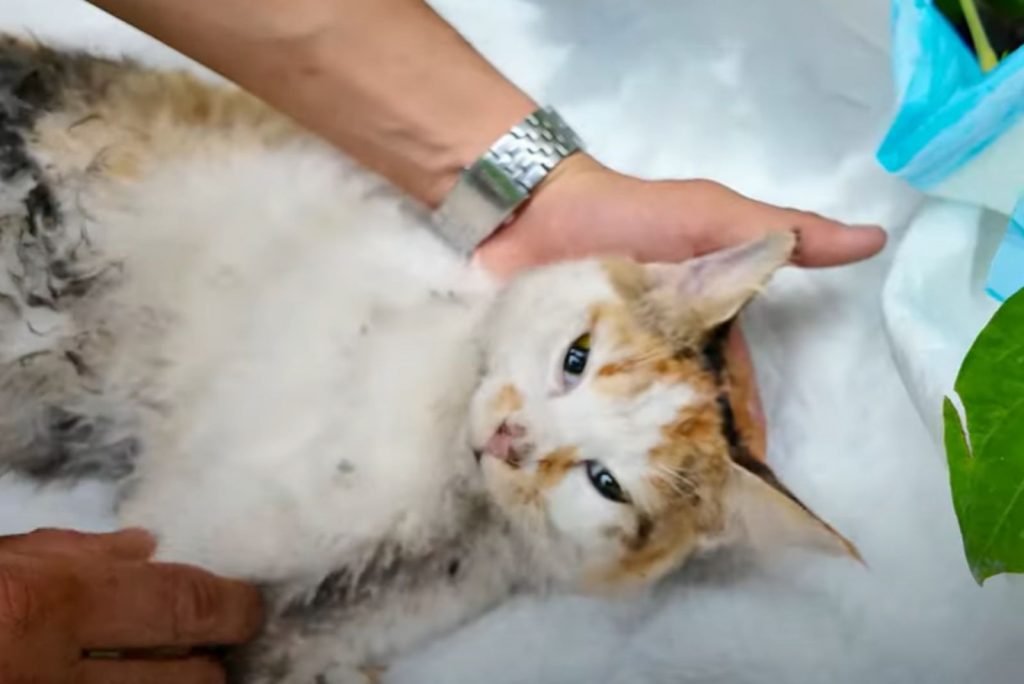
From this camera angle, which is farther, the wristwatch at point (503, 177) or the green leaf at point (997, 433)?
the wristwatch at point (503, 177)

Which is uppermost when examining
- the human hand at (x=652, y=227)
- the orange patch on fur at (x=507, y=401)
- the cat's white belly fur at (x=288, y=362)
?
the human hand at (x=652, y=227)

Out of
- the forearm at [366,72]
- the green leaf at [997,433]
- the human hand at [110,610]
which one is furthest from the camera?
the forearm at [366,72]

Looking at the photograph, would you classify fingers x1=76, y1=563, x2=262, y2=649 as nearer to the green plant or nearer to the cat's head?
the cat's head

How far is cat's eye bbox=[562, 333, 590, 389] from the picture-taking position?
1.86 ft

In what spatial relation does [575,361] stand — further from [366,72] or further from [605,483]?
[366,72]

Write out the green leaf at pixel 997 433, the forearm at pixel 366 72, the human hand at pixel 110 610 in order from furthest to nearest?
the forearm at pixel 366 72
the human hand at pixel 110 610
the green leaf at pixel 997 433

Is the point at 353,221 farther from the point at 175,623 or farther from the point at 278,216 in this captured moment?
the point at 175,623

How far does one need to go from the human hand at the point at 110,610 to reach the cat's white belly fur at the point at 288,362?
0.01 m

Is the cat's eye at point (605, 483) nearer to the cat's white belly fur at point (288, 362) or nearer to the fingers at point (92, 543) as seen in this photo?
the cat's white belly fur at point (288, 362)

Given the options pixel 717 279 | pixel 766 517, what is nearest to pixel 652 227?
pixel 717 279

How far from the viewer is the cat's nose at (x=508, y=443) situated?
22.1 inches

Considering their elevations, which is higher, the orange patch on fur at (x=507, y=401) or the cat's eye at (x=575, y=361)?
the cat's eye at (x=575, y=361)

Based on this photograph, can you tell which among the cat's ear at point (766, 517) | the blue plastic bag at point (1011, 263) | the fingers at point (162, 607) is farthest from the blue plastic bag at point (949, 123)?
the fingers at point (162, 607)

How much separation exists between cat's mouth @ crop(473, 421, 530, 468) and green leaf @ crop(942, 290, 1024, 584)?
19 centimetres
